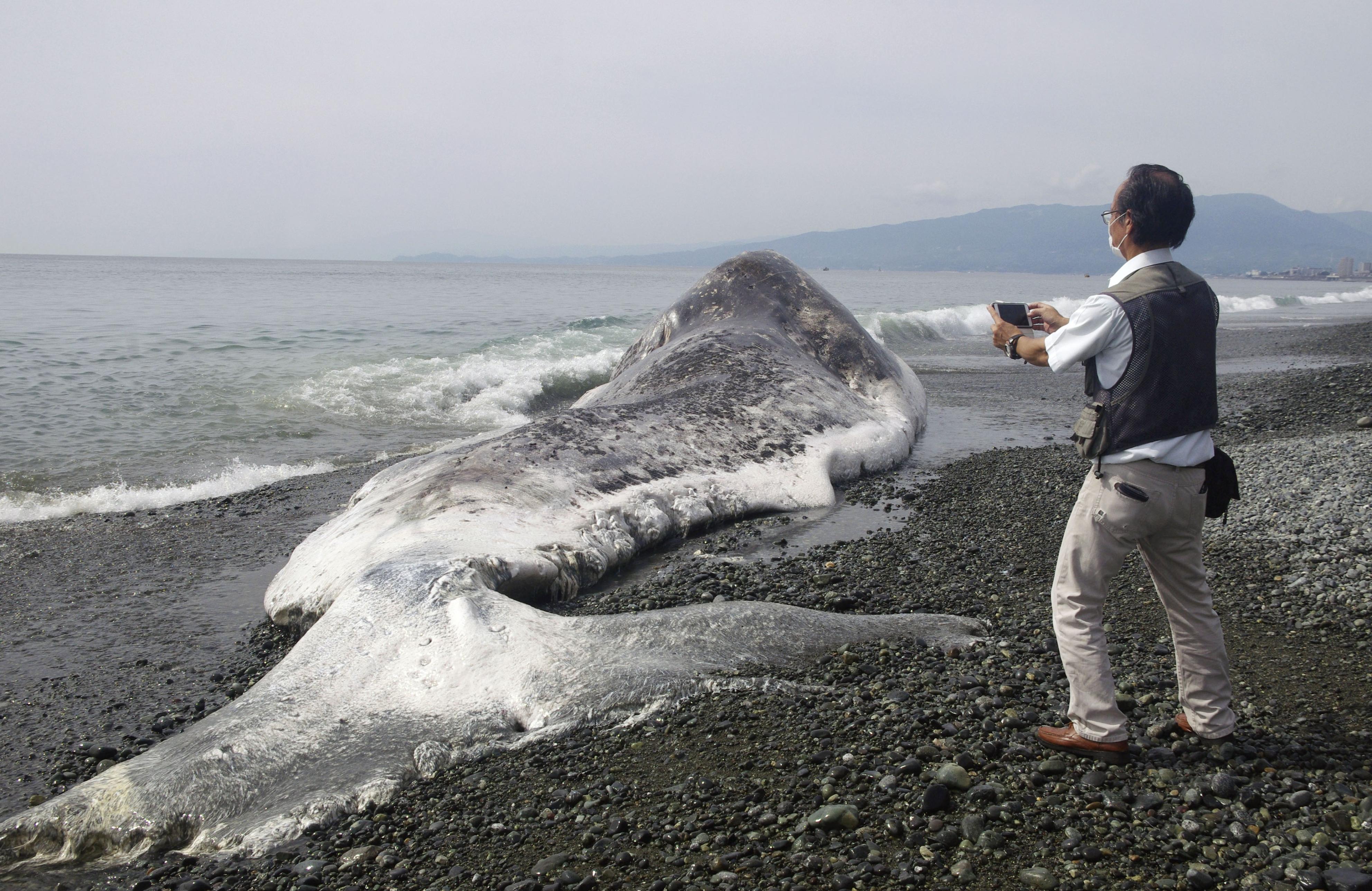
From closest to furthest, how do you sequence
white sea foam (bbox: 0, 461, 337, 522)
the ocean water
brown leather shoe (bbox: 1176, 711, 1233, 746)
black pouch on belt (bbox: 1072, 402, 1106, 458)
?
black pouch on belt (bbox: 1072, 402, 1106, 458) < brown leather shoe (bbox: 1176, 711, 1233, 746) < white sea foam (bbox: 0, 461, 337, 522) < the ocean water

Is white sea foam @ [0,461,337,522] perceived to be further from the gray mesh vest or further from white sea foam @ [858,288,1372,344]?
white sea foam @ [858,288,1372,344]

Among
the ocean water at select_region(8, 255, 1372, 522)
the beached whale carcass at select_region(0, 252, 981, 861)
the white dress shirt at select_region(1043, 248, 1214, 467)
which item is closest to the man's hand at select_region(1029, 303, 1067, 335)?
the white dress shirt at select_region(1043, 248, 1214, 467)

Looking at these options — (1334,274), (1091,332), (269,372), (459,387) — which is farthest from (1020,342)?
(1334,274)

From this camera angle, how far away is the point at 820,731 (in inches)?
133

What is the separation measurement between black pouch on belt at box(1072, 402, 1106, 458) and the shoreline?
1029 millimetres

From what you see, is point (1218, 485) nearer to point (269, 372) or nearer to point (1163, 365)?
point (1163, 365)

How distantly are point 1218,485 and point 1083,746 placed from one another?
979 mm

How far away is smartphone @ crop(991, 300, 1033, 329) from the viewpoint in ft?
11.4

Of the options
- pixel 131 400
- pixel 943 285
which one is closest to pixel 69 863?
pixel 131 400

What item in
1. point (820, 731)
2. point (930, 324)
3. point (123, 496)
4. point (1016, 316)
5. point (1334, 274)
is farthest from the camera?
point (1334, 274)

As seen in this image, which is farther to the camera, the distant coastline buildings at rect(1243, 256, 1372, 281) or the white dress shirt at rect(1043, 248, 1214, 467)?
the distant coastline buildings at rect(1243, 256, 1372, 281)

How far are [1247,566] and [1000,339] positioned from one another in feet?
9.12

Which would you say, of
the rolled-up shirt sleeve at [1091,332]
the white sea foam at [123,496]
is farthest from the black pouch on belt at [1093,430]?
the white sea foam at [123,496]

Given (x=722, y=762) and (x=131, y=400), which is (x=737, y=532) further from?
(x=131, y=400)
